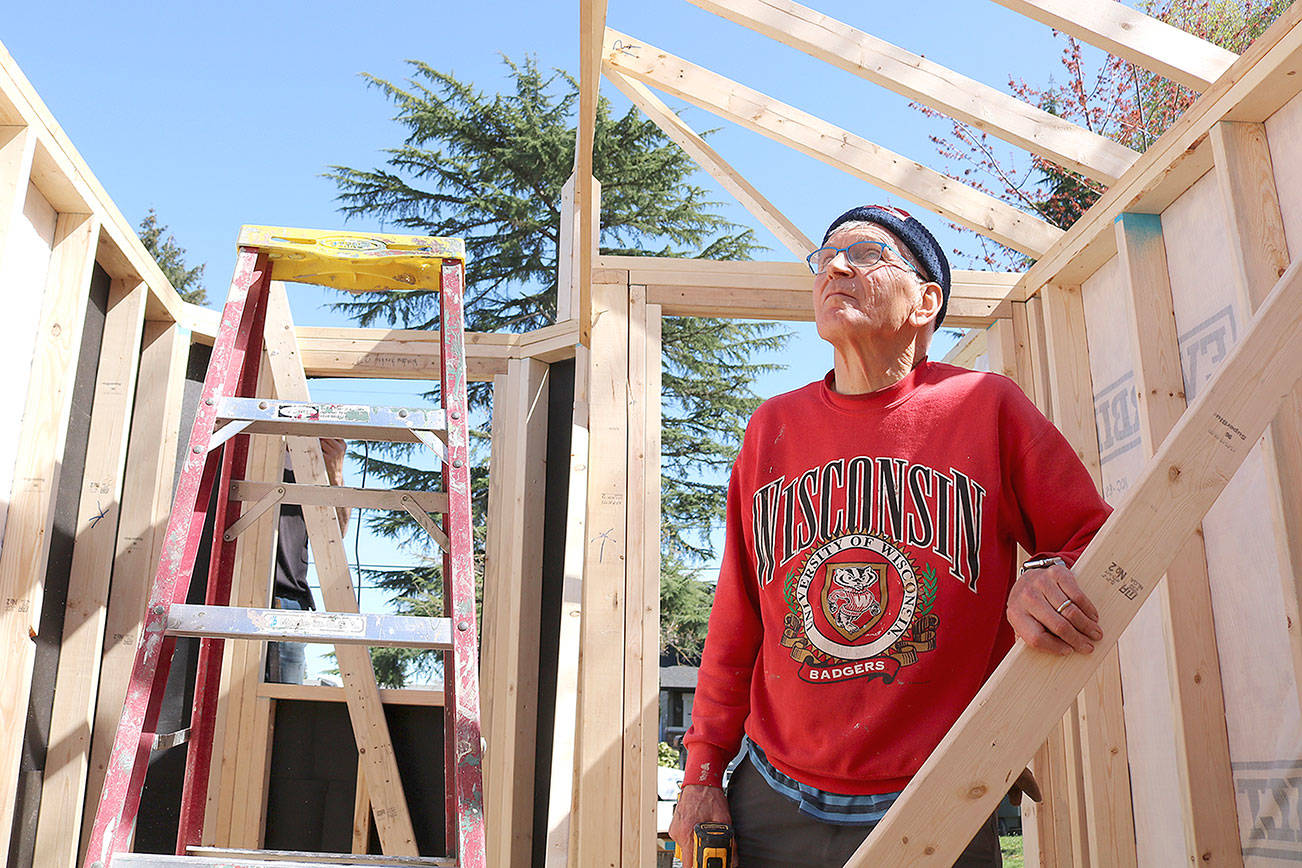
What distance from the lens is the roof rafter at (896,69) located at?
3.39 metres

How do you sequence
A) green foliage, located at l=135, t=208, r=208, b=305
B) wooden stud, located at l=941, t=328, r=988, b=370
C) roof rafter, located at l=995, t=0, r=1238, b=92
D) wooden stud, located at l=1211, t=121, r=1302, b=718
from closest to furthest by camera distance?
wooden stud, located at l=1211, t=121, r=1302, b=718
roof rafter, located at l=995, t=0, r=1238, b=92
wooden stud, located at l=941, t=328, r=988, b=370
green foliage, located at l=135, t=208, r=208, b=305

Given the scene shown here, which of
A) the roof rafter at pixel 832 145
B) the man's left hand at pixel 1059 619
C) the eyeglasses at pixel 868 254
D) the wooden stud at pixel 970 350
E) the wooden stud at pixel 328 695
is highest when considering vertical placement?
the roof rafter at pixel 832 145

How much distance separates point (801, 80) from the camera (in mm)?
13742

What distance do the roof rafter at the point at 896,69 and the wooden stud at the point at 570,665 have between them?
144 cm

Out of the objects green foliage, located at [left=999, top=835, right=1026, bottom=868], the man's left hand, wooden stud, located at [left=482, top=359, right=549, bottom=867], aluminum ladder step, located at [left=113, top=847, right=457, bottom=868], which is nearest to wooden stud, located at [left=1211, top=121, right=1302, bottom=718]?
the man's left hand

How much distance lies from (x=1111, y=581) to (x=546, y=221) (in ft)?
44.4

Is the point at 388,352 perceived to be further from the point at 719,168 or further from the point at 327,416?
the point at 327,416

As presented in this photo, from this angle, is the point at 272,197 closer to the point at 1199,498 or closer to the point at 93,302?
the point at 93,302

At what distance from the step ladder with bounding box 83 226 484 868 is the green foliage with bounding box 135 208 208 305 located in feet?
55.3

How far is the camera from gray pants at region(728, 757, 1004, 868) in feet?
4.64

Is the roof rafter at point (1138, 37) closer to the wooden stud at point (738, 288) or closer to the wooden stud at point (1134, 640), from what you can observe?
the wooden stud at point (1134, 640)

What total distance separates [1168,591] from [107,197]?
3.34 m

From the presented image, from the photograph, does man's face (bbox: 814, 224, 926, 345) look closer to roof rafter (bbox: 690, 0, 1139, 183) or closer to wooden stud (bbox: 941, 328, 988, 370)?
roof rafter (bbox: 690, 0, 1139, 183)

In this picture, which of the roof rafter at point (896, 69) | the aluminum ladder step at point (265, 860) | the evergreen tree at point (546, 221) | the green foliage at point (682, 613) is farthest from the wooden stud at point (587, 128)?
the evergreen tree at point (546, 221)
